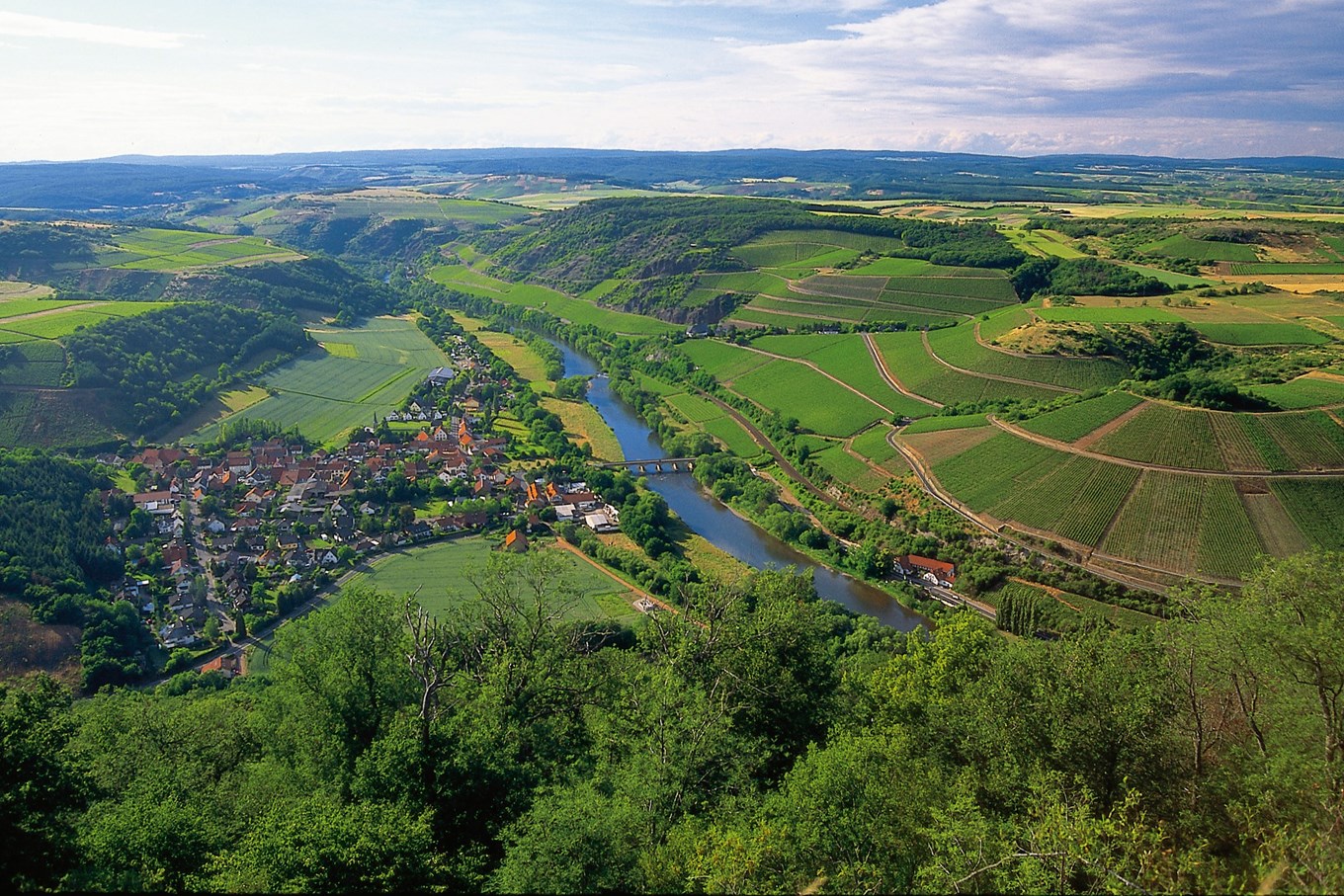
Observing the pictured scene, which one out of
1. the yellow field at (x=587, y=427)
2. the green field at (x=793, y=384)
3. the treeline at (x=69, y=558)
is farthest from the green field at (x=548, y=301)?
the treeline at (x=69, y=558)

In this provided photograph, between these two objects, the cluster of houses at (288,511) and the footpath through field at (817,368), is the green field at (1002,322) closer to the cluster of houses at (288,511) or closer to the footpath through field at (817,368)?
the footpath through field at (817,368)

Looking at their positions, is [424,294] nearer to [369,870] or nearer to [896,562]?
[896,562]

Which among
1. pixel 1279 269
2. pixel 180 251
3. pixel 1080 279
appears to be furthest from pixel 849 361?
pixel 180 251

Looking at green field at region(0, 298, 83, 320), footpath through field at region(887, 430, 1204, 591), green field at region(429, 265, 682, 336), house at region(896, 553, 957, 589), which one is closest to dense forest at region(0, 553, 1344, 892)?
house at region(896, 553, 957, 589)

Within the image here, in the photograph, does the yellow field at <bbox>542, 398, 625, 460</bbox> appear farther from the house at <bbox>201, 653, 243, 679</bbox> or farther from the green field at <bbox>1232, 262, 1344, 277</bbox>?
the green field at <bbox>1232, 262, 1344, 277</bbox>

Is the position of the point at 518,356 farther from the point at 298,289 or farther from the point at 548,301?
the point at 298,289

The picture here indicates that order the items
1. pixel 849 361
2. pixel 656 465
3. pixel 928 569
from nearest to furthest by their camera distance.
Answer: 1. pixel 928 569
2. pixel 656 465
3. pixel 849 361

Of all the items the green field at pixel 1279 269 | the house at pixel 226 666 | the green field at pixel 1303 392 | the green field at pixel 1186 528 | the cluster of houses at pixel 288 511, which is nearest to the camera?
the house at pixel 226 666
